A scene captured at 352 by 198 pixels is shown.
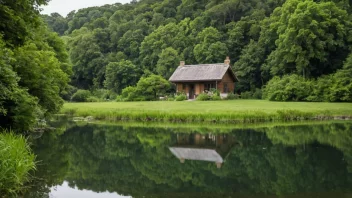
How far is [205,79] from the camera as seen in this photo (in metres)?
46.7

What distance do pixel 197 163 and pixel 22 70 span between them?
11.6 meters

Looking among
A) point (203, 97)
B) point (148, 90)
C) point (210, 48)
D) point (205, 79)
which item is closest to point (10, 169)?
point (203, 97)

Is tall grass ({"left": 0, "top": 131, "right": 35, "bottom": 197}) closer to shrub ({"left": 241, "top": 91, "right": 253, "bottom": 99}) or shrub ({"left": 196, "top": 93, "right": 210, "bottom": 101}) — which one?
shrub ({"left": 196, "top": 93, "right": 210, "bottom": 101})

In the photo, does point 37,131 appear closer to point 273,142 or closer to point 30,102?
point 30,102

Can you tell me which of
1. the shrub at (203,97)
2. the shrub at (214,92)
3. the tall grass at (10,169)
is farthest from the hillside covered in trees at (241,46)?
the tall grass at (10,169)

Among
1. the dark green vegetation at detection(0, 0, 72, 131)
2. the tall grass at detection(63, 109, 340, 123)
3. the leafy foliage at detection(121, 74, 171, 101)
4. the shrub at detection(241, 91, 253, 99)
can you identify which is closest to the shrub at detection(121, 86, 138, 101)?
the leafy foliage at detection(121, 74, 171, 101)

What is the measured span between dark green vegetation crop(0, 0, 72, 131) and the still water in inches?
74.0

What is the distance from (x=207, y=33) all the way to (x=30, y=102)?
142 feet

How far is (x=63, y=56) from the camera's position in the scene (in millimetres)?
38062

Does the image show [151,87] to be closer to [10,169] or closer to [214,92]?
[214,92]

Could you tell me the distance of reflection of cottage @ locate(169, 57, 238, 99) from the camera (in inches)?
1839

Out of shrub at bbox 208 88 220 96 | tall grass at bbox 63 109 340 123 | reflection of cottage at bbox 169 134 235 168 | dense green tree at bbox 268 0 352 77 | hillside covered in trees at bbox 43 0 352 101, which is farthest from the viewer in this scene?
shrub at bbox 208 88 220 96

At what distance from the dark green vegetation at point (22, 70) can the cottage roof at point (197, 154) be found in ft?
21.7

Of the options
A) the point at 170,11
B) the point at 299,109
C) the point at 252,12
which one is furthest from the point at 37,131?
the point at 170,11
